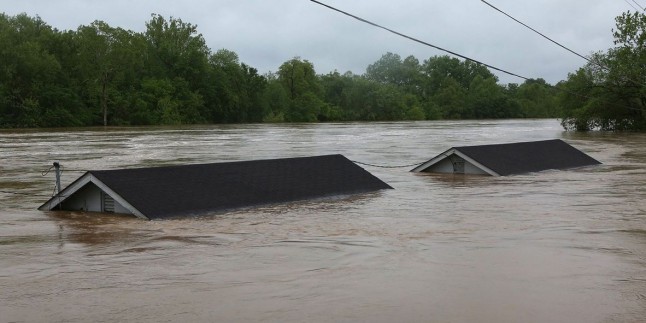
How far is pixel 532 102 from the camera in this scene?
160m

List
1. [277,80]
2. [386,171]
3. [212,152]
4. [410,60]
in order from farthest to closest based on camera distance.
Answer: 1. [410,60]
2. [277,80]
3. [212,152]
4. [386,171]

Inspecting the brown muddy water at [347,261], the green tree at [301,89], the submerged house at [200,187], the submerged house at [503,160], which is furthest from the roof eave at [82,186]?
the green tree at [301,89]

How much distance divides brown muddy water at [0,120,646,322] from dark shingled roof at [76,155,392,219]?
55 centimetres

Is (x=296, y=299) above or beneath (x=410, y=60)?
beneath

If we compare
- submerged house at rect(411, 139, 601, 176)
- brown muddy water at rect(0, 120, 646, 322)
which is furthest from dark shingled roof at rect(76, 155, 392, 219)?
submerged house at rect(411, 139, 601, 176)

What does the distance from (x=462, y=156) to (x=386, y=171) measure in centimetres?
393

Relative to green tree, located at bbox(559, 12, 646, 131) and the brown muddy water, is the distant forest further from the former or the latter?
the brown muddy water

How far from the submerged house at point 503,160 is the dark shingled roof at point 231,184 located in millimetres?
Result: 4533

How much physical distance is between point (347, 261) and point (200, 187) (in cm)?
667

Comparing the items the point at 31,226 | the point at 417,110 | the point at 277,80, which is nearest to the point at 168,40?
the point at 277,80

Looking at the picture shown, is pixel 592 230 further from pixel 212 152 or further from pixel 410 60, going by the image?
pixel 410 60

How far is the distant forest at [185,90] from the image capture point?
8362 centimetres

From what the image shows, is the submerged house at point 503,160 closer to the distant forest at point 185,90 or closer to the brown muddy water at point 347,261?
the brown muddy water at point 347,261

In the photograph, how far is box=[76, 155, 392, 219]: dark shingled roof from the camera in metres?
16.3
